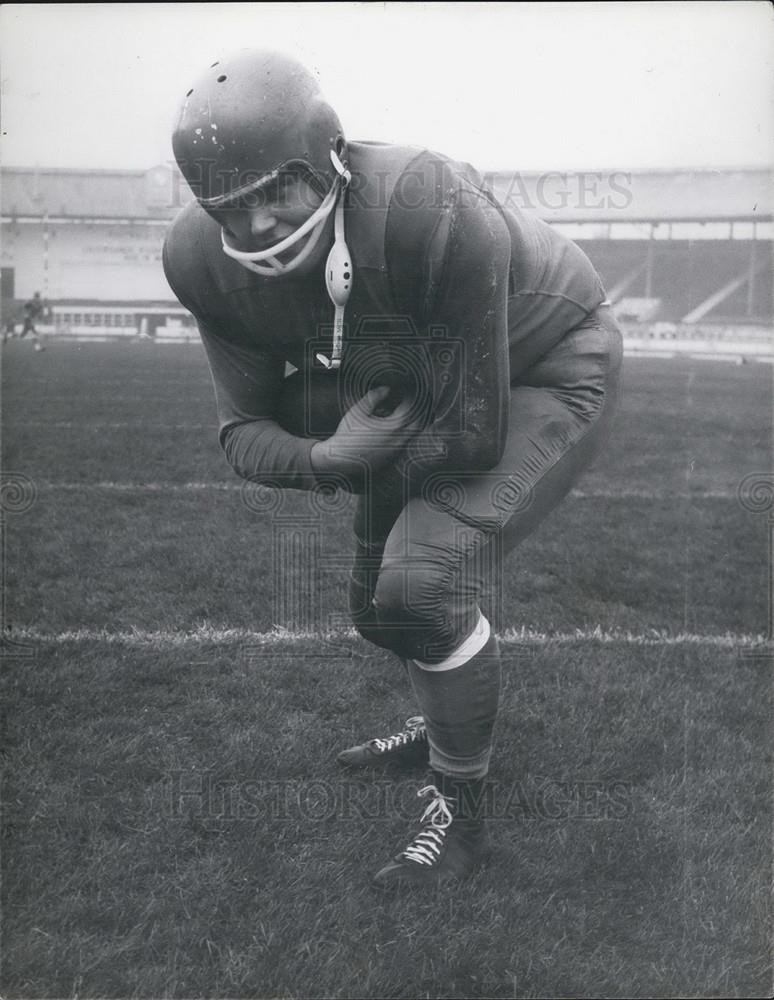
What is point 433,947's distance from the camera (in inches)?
80.3

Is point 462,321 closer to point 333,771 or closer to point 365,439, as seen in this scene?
point 365,439

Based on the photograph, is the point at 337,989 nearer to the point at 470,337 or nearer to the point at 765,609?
the point at 470,337

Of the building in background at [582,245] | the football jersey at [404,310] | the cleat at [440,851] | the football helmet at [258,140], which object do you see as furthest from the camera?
the building in background at [582,245]

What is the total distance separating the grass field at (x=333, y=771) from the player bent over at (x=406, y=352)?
0.25 m

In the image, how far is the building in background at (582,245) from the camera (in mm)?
34625

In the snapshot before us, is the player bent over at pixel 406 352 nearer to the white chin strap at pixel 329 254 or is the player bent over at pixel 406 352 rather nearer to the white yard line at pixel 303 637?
the white chin strap at pixel 329 254

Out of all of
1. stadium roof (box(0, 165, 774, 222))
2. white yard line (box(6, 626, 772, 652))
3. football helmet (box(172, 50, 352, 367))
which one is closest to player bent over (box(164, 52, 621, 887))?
football helmet (box(172, 50, 352, 367))

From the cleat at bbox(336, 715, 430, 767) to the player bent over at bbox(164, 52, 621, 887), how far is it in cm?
25

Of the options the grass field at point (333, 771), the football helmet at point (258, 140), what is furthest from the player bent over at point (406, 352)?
the grass field at point (333, 771)

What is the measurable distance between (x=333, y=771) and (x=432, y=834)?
50 centimetres

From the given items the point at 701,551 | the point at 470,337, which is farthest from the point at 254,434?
the point at 701,551

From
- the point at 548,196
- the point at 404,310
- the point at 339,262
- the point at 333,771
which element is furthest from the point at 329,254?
the point at 548,196

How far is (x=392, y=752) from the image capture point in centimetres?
283

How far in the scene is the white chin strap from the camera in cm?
188
